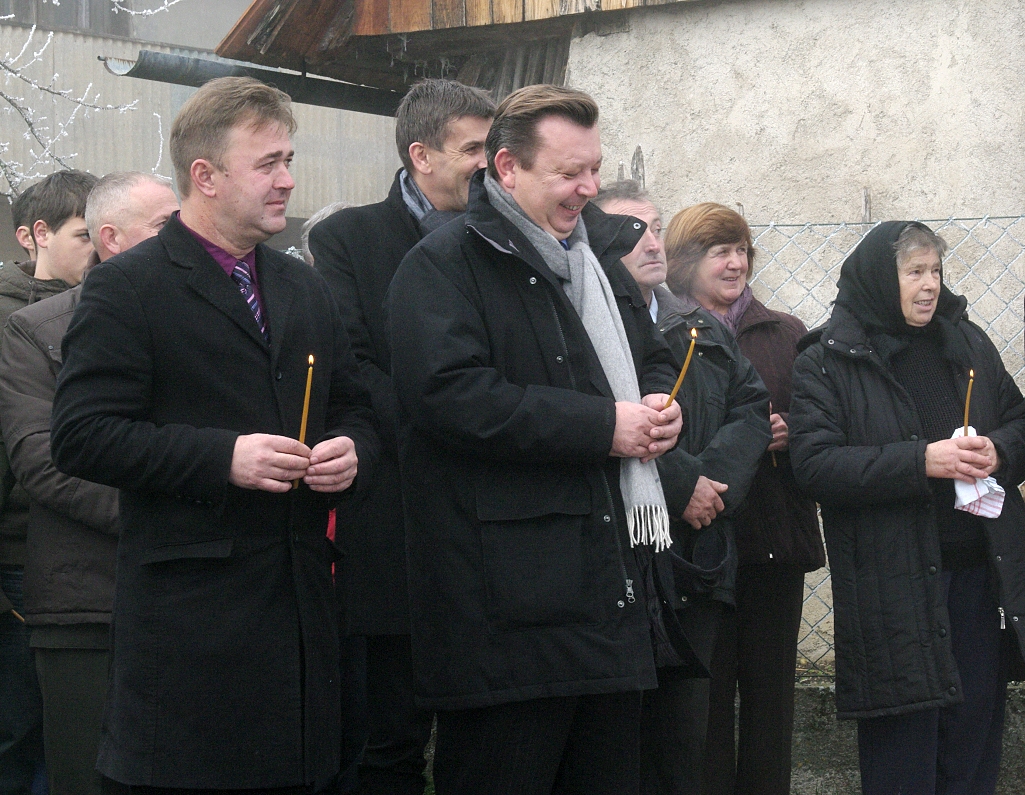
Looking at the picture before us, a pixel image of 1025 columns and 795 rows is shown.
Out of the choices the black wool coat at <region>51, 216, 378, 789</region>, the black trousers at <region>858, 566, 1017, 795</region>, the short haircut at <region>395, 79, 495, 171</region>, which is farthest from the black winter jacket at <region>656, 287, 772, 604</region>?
the black wool coat at <region>51, 216, 378, 789</region>

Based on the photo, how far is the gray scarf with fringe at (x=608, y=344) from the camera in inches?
112

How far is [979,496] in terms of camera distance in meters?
3.63

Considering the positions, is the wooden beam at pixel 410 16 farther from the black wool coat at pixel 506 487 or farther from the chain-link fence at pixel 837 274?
the black wool coat at pixel 506 487

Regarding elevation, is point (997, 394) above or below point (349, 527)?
above

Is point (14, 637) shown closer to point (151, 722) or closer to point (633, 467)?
point (151, 722)

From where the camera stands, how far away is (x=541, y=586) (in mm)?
2650

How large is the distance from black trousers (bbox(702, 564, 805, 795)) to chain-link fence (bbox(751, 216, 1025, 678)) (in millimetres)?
1027

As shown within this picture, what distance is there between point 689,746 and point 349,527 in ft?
3.79

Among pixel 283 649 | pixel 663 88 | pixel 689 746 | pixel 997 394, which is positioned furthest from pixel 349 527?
pixel 663 88

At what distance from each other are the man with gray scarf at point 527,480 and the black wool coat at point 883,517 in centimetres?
102

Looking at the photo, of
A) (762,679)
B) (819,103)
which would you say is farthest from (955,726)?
(819,103)

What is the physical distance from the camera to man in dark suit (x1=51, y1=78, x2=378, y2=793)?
241 cm

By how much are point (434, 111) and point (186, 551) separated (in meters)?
1.69

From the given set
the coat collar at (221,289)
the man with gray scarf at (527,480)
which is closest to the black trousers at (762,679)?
the man with gray scarf at (527,480)
